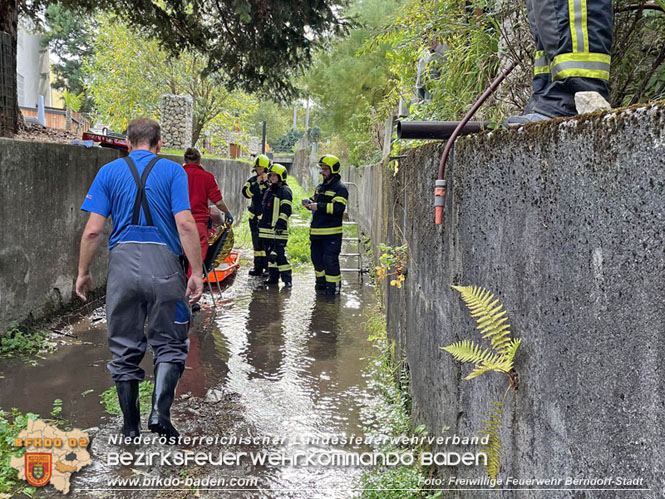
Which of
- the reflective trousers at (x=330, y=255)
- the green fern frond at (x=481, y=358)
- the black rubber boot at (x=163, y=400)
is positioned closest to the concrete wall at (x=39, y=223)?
the black rubber boot at (x=163, y=400)

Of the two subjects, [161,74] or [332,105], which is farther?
[332,105]

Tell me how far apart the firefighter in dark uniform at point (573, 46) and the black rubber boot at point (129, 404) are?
295 centimetres

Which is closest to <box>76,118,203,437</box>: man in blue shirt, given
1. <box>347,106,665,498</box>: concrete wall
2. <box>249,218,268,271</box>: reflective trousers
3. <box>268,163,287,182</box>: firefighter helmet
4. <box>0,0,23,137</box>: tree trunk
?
<box>347,106,665,498</box>: concrete wall

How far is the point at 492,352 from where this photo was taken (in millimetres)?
2209

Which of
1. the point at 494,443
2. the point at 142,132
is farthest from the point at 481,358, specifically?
the point at 142,132

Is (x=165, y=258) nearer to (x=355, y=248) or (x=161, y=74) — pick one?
(x=355, y=248)

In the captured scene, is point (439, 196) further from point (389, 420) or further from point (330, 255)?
point (330, 255)

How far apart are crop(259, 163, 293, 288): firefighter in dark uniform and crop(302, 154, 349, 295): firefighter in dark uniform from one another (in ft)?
1.61

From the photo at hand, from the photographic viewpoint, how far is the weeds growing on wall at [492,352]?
2.03m

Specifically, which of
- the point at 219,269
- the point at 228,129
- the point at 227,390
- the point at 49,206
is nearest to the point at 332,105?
the point at 228,129

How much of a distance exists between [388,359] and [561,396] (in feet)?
13.6

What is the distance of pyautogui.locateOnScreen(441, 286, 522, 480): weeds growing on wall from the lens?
6.66ft

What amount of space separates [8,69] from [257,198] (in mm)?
4209

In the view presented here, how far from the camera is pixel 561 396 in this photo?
1.63 meters
